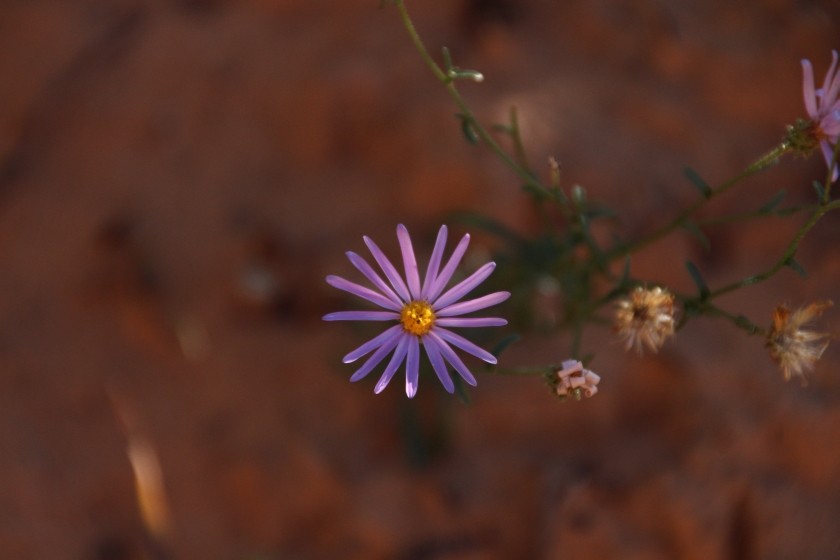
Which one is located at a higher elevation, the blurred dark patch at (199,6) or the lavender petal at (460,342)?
the blurred dark patch at (199,6)

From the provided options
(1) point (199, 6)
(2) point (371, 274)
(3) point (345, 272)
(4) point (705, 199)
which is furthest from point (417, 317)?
(1) point (199, 6)

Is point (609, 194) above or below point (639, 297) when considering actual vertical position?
above

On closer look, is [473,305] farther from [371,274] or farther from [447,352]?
[371,274]

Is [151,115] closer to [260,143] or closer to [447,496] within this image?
[260,143]

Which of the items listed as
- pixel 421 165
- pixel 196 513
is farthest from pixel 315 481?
pixel 421 165

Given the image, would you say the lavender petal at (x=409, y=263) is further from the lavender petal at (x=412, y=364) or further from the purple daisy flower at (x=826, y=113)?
the purple daisy flower at (x=826, y=113)

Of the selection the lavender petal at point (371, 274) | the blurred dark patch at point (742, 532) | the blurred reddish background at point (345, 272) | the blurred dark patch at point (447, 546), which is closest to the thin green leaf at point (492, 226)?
the blurred reddish background at point (345, 272)

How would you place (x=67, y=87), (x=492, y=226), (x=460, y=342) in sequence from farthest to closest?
(x=67, y=87), (x=492, y=226), (x=460, y=342)
